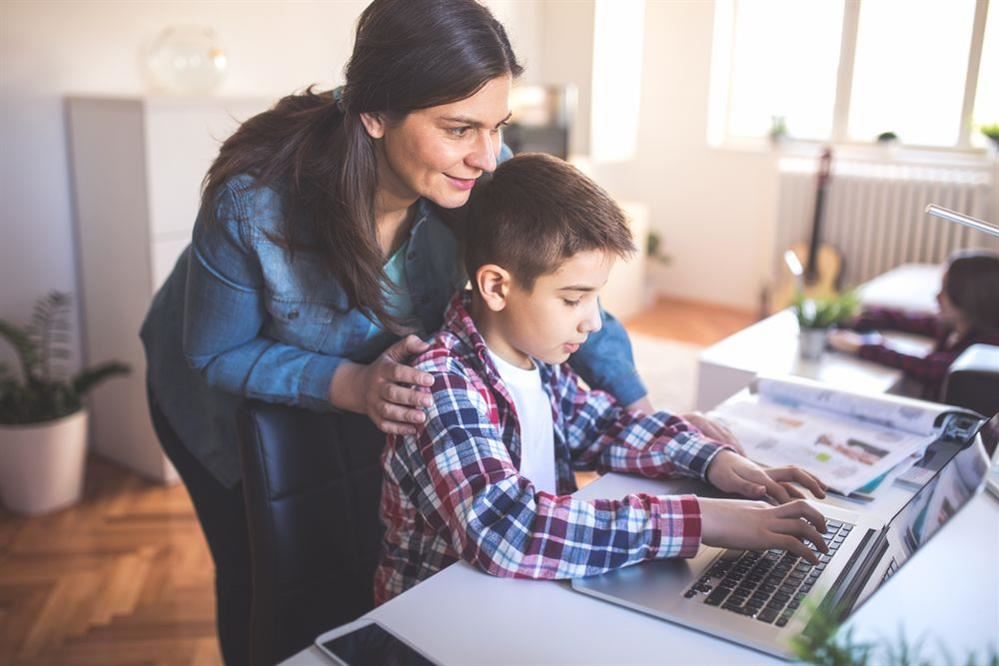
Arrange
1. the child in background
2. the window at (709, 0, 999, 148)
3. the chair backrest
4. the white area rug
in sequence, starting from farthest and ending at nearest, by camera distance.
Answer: the white area rug → the child in background → the window at (709, 0, 999, 148) → the chair backrest

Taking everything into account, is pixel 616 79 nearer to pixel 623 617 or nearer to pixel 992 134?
pixel 992 134

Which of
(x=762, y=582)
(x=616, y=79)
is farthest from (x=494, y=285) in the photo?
(x=616, y=79)

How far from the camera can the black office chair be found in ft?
3.39

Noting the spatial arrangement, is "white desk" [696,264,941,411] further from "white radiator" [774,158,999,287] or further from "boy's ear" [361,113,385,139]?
"white radiator" [774,158,999,287]

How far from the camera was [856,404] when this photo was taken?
1254mm

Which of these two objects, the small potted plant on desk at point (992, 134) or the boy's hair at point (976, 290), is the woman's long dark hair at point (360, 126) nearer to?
the boy's hair at point (976, 290)

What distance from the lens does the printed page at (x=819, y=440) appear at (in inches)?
42.5

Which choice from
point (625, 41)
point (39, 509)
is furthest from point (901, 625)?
point (39, 509)

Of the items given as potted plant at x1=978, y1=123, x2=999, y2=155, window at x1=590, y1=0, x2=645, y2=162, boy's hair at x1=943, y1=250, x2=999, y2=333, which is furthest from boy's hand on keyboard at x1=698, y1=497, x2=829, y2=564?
potted plant at x1=978, y1=123, x2=999, y2=155

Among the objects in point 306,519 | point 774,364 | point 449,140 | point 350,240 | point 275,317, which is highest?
point 449,140

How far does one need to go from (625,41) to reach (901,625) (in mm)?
1763

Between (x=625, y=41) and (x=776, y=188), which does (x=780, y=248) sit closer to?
(x=776, y=188)

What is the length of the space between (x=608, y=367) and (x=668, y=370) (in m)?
2.35

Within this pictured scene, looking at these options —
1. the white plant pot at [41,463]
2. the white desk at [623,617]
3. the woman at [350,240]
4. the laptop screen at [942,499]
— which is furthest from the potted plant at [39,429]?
the laptop screen at [942,499]
